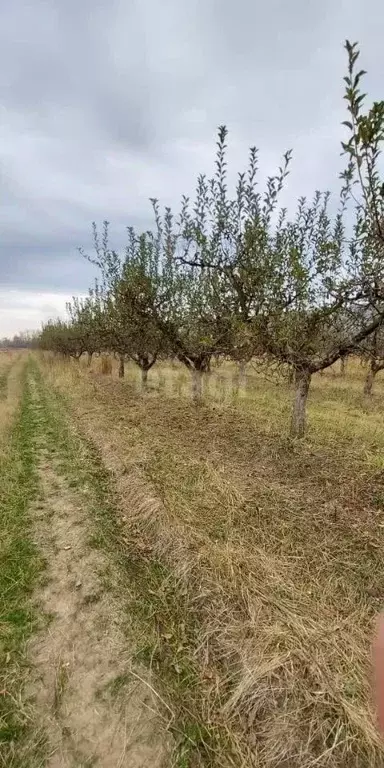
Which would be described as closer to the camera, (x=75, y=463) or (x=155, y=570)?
(x=155, y=570)

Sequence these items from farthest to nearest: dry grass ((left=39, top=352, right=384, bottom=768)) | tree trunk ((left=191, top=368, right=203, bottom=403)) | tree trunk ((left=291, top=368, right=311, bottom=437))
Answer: tree trunk ((left=191, top=368, right=203, bottom=403))
tree trunk ((left=291, top=368, right=311, bottom=437))
dry grass ((left=39, top=352, right=384, bottom=768))

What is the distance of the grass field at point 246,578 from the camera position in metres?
2.54

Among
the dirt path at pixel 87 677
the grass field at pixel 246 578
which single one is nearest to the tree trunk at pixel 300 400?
the grass field at pixel 246 578

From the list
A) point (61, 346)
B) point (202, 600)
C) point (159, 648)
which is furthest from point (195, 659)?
point (61, 346)

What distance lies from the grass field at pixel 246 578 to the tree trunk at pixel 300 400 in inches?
13.8

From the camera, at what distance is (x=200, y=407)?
47.2ft

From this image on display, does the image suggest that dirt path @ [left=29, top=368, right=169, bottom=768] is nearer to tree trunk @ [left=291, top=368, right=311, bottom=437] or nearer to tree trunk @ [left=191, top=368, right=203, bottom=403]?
tree trunk @ [left=291, top=368, right=311, bottom=437]

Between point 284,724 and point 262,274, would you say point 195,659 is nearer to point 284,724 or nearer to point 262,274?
point 284,724

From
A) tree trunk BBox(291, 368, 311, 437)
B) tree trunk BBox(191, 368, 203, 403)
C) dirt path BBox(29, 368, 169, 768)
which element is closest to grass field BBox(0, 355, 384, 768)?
dirt path BBox(29, 368, 169, 768)

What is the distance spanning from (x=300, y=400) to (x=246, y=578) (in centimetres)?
601

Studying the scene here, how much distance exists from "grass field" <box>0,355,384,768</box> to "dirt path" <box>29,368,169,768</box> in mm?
130

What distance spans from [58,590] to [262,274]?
6.45 m

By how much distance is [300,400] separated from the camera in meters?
9.22

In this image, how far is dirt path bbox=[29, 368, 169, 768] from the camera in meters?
2.55
